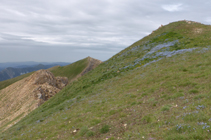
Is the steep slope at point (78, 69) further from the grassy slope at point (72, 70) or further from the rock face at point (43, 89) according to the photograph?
the rock face at point (43, 89)

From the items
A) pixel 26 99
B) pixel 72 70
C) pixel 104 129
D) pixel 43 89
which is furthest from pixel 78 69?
pixel 104 129

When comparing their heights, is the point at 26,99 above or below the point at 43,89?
below

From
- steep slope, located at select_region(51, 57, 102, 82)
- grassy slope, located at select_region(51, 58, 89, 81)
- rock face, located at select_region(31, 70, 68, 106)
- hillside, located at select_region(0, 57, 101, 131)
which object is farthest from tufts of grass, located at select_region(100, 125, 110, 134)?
grassy slope, located at select_region(51, 58, 89, 81)

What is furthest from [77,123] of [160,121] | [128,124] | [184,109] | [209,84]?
[209,84]

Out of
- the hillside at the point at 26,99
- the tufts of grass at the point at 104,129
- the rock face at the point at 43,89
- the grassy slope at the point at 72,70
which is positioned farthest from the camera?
the grassy slope at the point at 72,70

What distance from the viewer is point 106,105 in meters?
16.7

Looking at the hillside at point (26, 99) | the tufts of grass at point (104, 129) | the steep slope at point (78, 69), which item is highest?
the steep slope at point (78, 69)

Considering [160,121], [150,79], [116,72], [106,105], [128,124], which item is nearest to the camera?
[160,121]

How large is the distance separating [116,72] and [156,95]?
16525mm

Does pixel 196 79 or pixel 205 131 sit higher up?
pixel 196 79

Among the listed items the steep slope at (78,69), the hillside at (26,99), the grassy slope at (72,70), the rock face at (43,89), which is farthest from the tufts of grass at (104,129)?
the grassy slope at (72,70)

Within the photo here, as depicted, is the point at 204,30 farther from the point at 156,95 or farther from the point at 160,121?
the point at 160,121

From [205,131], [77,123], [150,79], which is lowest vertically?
[77,123]

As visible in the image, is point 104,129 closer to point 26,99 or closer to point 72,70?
point 26,99
